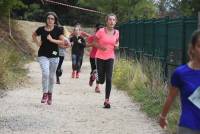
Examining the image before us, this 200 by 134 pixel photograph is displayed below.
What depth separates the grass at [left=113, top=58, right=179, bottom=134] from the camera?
11062 millimetres

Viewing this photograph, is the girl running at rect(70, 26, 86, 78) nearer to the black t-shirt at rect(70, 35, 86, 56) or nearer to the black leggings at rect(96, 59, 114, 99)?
the black t-shirt at rect(70, 35, 86, 56)

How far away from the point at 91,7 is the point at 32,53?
9025 millimetres

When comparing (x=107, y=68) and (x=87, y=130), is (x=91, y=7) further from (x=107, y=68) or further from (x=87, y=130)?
(x=87, y=130)

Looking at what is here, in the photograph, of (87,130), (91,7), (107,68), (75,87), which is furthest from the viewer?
(91,7)

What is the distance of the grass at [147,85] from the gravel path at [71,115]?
0.22m

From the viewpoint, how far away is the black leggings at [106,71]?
11969 mm

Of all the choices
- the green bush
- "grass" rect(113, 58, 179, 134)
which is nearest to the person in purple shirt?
"grass" rect(113, 58, 179, 134)

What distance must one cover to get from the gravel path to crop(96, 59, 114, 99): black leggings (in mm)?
439

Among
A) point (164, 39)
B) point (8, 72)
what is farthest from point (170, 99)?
point (8, 72)

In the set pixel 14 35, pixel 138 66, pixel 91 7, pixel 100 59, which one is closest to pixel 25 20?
pixel 91 7

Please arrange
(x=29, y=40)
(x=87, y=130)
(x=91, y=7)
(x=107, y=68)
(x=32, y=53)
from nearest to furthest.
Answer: (x=87, y=130) → (x=107, y=68) → (x=32, y=53) → (x=29, y=40) → (x=91, y=7)

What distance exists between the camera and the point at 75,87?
55.5ft

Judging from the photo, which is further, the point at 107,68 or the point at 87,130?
the point at 107,68

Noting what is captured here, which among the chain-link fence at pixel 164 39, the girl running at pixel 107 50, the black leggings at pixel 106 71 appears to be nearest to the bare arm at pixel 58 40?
the girl running at pixel 107 50
